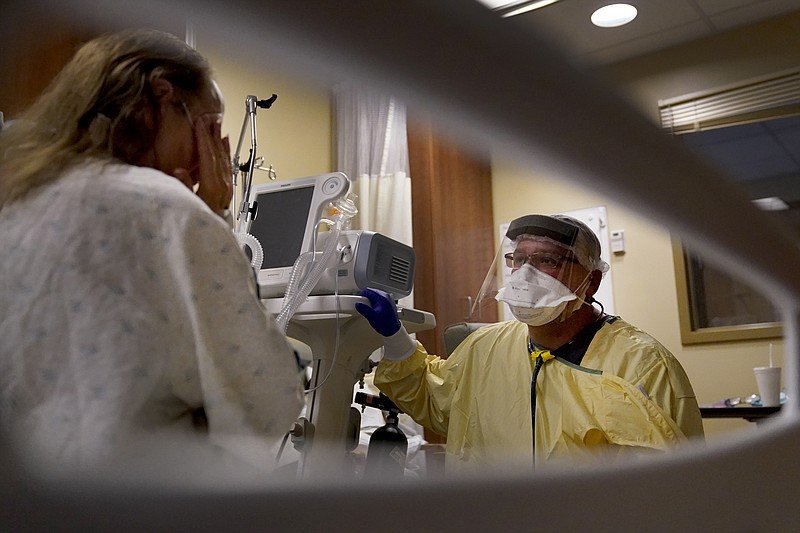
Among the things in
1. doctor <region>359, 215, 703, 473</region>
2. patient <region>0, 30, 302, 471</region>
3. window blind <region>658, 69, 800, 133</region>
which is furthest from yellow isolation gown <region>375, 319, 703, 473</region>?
window blind <region>658, 69, 800, 133</region>

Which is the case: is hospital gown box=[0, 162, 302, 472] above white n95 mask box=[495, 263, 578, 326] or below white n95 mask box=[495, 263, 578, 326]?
below

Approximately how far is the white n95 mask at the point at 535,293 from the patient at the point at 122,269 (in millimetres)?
1044

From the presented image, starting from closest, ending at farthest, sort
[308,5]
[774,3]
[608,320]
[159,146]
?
[308,5] < [159,146] < [608,320] < [774,3]

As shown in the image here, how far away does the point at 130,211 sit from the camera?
222 mm

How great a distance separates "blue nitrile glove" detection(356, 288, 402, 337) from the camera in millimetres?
1440

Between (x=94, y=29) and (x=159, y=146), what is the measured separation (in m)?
0.12

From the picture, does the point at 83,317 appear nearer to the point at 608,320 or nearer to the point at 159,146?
the point at 159,146

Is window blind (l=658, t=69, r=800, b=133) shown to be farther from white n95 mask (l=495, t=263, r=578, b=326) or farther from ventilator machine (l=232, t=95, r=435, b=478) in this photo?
ventilator machine (l=232, t=95, r=435, b=478)

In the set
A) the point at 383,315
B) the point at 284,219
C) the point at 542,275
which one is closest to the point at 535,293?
the point at 542,275

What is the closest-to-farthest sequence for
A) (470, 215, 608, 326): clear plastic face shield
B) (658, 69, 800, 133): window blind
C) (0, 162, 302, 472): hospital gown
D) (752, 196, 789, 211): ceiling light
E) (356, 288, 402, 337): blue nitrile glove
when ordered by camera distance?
(0, 162, 302, 472): hospital gown < (752, 196, 789, 211): ceiling light < (470, 215, 608, 326): clear plastic face shield < (356, 288, 402, 337): blue nitrile glove < (658, 69, 800, 133): window blind

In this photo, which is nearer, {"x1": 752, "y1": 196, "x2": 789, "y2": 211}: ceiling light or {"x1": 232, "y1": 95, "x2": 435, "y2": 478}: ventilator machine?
{"x1": 752, "y1": 196, "x2": 789, "y2": 211}: ceiling light

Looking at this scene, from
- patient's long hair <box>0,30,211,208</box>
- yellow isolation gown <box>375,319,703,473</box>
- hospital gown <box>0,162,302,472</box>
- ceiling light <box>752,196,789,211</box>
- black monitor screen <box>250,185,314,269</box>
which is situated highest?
black monitor screen <box>250,185,314,269</box>

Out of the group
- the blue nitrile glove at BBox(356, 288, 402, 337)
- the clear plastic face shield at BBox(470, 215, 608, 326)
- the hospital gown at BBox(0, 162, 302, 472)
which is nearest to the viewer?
the hospital gown at BBox(0, 162, 302, 472)

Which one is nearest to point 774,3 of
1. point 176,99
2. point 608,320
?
point 608,320
